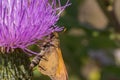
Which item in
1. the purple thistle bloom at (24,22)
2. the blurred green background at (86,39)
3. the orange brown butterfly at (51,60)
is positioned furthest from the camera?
the blurred green background at (86,39)

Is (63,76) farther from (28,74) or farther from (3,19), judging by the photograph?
(3,19)

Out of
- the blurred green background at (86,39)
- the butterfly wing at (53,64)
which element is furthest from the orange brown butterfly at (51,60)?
the blurred green background at (86,39)

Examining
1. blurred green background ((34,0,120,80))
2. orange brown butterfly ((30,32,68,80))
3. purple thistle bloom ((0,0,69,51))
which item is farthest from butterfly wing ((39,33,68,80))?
blurred green background ((34,0,120,80))

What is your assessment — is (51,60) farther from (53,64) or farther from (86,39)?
(86,39)

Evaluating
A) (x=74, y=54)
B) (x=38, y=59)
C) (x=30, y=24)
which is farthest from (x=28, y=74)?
(x=74, y=54)

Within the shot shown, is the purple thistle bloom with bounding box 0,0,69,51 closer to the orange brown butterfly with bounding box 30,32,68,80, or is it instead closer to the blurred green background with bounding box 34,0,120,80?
the orange brown butterfly with bounding box 30,32,68,80

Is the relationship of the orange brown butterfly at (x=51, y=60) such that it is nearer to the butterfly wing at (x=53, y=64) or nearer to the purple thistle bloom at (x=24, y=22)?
the butterfly wing at (x=53, y=64)
